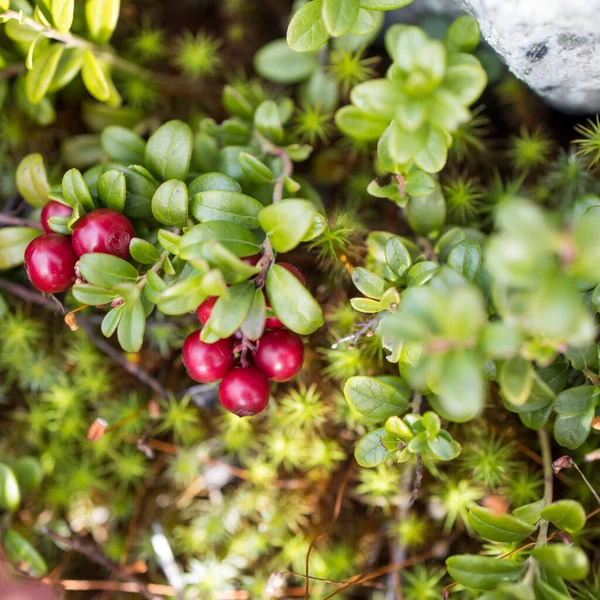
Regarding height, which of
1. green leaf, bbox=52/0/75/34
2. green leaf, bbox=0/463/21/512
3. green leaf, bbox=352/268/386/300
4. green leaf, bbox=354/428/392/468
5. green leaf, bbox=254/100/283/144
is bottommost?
green leaf, bbox=0/463/21/512

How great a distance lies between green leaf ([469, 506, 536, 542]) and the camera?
199cm

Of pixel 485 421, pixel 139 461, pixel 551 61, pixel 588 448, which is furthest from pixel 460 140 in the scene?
pixel 139 461

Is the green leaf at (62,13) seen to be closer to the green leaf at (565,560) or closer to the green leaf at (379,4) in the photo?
the green leaf at (379,4)

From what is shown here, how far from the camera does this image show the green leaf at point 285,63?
3.02 meters

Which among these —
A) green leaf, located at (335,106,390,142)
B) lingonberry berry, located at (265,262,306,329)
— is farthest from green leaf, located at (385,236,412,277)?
green leaf, located at (335,106,390,142)

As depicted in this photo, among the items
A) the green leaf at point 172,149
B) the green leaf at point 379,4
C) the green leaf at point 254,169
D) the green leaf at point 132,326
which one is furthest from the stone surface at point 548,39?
the green leaf at point 132,326

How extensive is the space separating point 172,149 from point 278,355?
3.04 ft

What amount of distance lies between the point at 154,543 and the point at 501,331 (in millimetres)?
2262

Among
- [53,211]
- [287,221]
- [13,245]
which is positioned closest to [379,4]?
[287,221]

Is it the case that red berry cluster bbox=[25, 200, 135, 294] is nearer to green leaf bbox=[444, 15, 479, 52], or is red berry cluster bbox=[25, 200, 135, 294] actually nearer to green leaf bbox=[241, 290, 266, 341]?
green leaf bbox=[241, 290, 266, 341]

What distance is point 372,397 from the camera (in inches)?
86.4

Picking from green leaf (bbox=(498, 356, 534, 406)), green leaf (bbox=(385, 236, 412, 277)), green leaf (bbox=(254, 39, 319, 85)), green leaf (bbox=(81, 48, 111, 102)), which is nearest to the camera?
green leaf (bbox=(498, 356, 534, 406))

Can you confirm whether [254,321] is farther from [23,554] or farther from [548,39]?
[23,554]

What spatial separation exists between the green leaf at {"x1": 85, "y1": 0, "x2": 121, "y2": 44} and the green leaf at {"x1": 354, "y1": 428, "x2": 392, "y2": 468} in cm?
203
